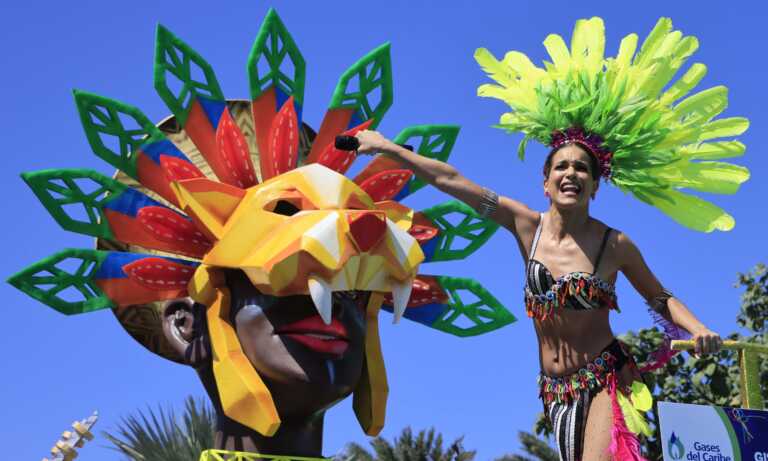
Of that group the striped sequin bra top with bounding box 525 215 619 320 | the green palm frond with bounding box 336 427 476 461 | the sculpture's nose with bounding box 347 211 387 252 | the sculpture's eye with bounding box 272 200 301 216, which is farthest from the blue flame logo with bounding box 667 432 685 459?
the green palm frond with bounding box 336 427 476 461

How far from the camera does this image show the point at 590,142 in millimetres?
4336

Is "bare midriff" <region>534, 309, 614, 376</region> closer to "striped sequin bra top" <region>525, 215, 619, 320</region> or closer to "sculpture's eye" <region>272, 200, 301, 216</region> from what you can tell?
"striped sequin bra top" <region>525, 215, 619, 320</region>

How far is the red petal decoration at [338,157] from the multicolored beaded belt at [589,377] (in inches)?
86.0

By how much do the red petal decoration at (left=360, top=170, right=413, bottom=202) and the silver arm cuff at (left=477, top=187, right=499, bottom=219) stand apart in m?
1.57

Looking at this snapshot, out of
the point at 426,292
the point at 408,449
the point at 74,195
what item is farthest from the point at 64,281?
the point at 408,449

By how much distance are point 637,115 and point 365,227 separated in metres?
1.40

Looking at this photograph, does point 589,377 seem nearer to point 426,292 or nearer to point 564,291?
point 564,291

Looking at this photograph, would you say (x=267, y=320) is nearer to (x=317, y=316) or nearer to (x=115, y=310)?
Result: (x=317, y=316)

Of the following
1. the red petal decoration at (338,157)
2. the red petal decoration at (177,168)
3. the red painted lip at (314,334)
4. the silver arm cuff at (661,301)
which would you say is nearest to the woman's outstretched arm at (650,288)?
the silver arm cuff at (661,301)

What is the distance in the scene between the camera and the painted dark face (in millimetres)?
4965

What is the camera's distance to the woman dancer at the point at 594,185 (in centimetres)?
403

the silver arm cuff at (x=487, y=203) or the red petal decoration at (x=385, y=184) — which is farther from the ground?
the red petal decoration at (x=385, y=184)

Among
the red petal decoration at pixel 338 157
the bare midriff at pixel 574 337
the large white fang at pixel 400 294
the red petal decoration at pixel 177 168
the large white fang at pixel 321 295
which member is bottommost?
the bare midriff at pixel 574 337

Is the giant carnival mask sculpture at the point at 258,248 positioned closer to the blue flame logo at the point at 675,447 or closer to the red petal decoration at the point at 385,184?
the red petal decoration at the point at 385,184
